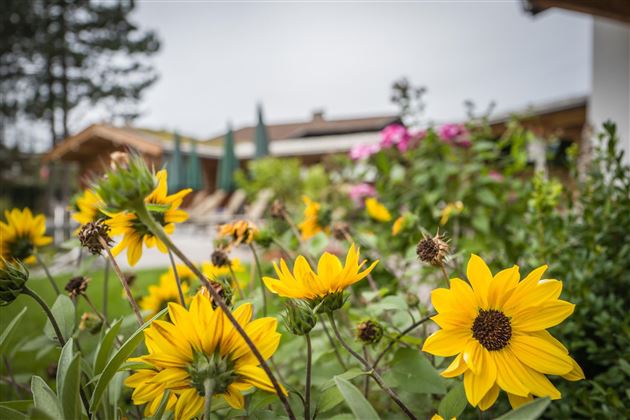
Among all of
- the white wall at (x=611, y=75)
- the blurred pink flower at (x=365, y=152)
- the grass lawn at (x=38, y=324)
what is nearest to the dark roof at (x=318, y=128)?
the white wall at (x=611, y=75)

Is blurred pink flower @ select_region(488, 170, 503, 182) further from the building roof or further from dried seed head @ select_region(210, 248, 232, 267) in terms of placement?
the building roof

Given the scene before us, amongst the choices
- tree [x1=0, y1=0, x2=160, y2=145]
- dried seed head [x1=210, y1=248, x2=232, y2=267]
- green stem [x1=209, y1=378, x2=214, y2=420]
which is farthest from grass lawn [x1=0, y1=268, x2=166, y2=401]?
tree [x1=0, y1=0, x2=160, y2=145]

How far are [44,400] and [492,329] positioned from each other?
1.30ft

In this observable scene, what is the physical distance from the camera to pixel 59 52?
43.2ft

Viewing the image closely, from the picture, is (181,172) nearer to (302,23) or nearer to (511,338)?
(302,23)

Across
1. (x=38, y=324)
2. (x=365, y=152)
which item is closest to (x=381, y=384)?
(x=365, y=152)

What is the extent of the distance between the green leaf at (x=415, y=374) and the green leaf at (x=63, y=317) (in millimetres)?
384

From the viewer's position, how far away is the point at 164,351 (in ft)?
1.16

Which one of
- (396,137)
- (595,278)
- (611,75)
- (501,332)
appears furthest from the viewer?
(611,75)

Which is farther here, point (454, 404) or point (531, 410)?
point (454, 404)

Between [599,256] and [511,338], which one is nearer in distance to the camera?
[511,338]

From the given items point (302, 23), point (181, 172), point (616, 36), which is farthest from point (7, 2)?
point (616, 36)

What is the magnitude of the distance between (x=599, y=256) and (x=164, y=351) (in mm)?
760

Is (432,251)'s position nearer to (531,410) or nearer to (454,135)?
(531,410)
